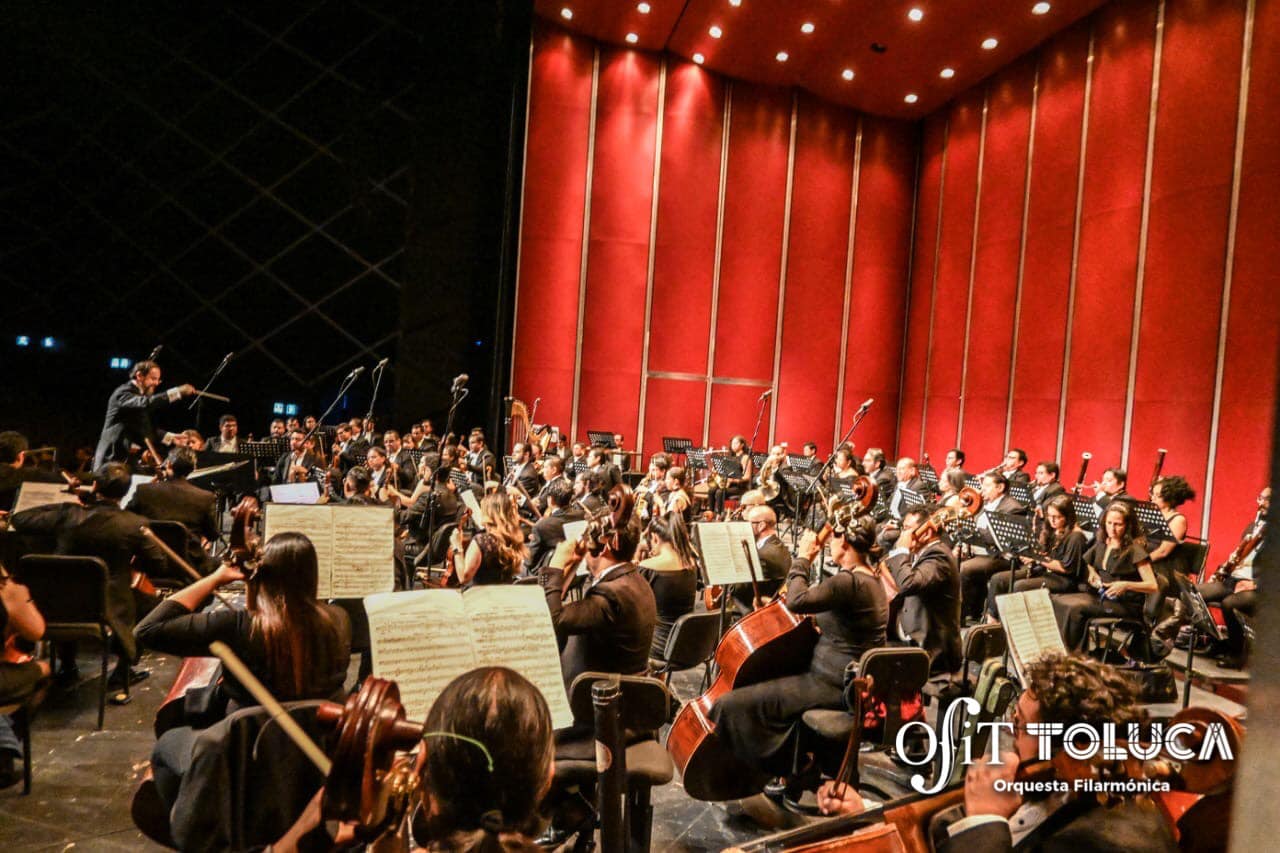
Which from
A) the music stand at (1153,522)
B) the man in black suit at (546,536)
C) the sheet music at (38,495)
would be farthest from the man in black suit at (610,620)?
the music stand at (1153,522)

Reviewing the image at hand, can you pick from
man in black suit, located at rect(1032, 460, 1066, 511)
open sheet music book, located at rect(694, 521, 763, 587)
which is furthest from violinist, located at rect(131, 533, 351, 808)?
man in black suit, located at rect(1032, 460, 1066, 511)

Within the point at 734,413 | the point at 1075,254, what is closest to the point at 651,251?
the point at 734,413

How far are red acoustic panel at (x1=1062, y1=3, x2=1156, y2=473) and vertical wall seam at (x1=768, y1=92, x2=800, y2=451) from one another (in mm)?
5322

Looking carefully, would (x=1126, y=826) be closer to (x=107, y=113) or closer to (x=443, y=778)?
(x=443, y=778)

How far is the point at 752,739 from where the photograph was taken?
3664mm

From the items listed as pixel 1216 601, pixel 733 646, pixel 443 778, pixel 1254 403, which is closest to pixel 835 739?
pixel 733 646

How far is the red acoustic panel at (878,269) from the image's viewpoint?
51.2ft

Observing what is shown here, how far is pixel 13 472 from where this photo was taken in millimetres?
5938

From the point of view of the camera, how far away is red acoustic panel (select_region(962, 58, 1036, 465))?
12750 millimetres

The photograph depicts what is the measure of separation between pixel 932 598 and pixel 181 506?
17.5 ft

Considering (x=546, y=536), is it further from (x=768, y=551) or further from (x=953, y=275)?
(x=953, y=275)

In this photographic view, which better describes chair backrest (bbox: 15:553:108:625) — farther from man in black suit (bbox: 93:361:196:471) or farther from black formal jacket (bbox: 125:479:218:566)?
man in black suit (bbox: 93:361:196:471)

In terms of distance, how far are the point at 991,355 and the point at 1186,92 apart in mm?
4650

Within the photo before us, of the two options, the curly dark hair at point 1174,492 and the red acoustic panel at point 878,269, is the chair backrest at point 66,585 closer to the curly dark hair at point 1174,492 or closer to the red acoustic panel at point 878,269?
the curly dark hair at point 1174,492
